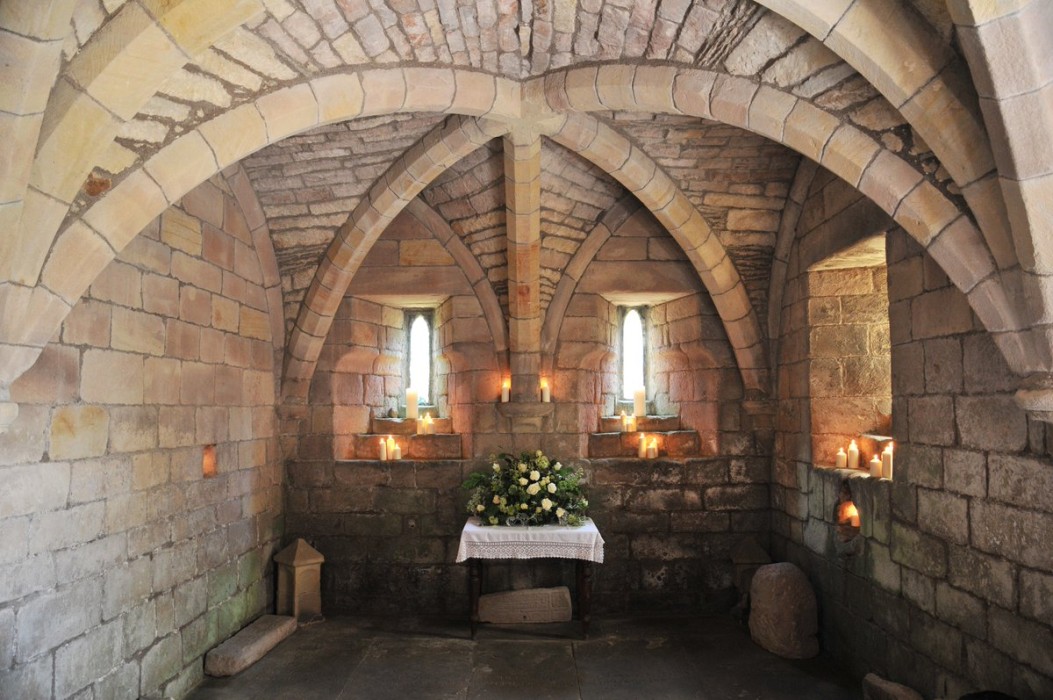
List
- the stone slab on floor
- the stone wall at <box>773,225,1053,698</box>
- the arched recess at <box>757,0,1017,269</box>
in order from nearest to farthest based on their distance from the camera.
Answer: the arched recess at <box>757,0,1017,269</box> < the stone wall at <box>773,225,1053,698</box> < the stone slab on floor

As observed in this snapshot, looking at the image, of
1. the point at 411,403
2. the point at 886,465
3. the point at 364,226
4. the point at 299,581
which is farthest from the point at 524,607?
the point at 364,226

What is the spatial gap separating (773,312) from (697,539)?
2009mm

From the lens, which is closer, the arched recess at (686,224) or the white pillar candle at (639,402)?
the arched recess at (686,224)

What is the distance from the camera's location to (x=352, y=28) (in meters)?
3.45

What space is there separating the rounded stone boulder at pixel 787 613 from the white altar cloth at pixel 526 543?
3.82 feet

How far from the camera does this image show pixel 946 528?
3.57m

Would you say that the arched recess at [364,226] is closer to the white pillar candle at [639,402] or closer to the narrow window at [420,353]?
the narrow window at [420,353]

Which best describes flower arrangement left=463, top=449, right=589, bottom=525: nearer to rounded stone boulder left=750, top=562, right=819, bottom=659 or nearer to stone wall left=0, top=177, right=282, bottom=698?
rounded stone boulder left=750, top=562, right=819, bottom=659

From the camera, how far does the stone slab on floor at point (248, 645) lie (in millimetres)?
4617

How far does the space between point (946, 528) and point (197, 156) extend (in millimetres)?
3936

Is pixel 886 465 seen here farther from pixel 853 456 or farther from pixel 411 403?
pixel 411 403

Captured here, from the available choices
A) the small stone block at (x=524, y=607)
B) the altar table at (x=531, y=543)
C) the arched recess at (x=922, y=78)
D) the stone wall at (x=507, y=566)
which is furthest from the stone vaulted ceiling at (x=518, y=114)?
the small stone block at (x=524, y=607)

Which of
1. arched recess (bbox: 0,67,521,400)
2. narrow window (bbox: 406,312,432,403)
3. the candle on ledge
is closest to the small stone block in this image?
narrow window (bbox: 406,312,432,403)

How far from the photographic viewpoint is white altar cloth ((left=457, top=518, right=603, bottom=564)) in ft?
17.4
